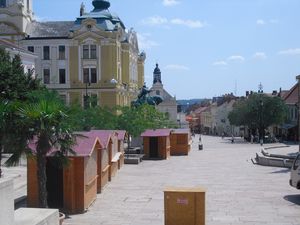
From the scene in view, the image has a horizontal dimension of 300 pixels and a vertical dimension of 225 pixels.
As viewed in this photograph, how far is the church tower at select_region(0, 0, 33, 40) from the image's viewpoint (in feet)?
210

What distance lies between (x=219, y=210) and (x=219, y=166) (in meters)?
17.6

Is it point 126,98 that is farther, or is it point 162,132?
point 126,98

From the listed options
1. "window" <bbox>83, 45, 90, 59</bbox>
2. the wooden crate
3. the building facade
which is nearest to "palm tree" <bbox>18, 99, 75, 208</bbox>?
the wooden crate

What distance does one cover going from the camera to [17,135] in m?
14.5

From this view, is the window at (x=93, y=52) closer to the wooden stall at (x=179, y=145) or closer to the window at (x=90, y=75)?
the window at (x=90, y=75)

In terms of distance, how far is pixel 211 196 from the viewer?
2189cm

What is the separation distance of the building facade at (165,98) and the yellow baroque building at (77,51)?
44.7 metres

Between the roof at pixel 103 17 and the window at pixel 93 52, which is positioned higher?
the roof at pixel 103 17

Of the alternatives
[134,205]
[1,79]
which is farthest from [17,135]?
[1,79]

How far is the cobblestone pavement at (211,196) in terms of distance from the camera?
17109 millimetres

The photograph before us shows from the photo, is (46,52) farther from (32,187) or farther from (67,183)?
(67,183)

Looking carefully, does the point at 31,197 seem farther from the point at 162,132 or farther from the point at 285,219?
the point at 162,132

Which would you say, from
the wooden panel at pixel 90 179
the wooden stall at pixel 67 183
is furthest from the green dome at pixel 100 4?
the wooden stall at pixel 67 183

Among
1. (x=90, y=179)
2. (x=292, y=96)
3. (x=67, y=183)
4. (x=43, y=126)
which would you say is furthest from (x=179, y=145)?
(x=292, y=96)
